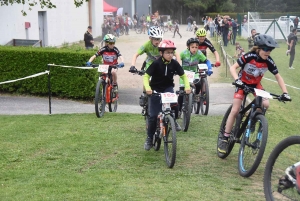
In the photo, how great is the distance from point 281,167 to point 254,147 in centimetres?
168

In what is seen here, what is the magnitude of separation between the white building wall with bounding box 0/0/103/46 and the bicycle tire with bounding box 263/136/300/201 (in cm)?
2229

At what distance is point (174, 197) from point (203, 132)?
4.36 metres

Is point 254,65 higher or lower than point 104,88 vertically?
higher

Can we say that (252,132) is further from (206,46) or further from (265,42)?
(206,46)

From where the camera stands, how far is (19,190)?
6539 mm

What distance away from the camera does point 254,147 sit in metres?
6.95

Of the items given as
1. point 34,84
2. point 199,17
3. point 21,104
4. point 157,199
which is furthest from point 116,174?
point 199,17

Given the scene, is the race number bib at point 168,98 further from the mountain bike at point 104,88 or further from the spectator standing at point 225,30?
the spectator standing at point 225,30

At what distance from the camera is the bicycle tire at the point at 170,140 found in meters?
7.44

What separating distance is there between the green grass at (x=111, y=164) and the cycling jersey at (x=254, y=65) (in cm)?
131

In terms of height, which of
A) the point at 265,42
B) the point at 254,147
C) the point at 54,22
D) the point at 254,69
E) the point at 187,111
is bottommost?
the point at 187,111

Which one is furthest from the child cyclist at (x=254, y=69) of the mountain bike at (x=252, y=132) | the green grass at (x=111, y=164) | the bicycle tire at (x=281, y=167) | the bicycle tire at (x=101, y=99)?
the bicycle tire at (x=101, y=99)

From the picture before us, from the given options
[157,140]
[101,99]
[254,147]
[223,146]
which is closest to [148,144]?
[157,140]

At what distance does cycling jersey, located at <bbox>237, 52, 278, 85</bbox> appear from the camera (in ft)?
23.9
